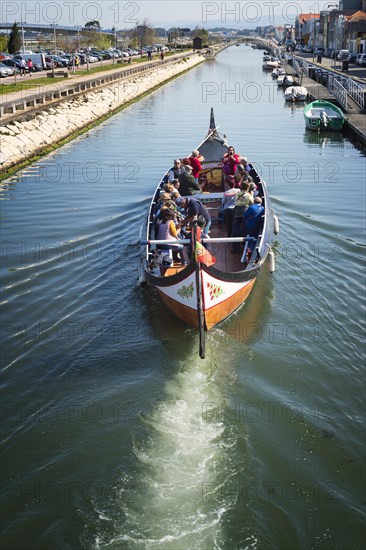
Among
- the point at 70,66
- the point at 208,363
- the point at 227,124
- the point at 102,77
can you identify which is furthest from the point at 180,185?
the point at 70,66

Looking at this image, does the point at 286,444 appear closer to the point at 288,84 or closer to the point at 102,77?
the point at 102,77

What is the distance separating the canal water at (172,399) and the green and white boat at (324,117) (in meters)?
19.9

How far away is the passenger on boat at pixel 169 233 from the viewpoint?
15656mm

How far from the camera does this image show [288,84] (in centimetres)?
7162

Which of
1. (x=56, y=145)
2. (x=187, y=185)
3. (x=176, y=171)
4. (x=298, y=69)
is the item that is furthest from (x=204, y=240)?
(x=298, y=69)

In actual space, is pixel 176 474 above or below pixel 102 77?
below

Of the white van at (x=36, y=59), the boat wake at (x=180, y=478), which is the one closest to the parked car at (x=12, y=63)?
the white van at (x=36, y=59)

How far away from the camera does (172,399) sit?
38.8ft

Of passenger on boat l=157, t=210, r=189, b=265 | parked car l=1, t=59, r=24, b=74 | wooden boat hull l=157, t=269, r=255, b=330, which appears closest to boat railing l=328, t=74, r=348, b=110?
parked car l=1, t=59, r=24, b=74

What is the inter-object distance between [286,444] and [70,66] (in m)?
74.1

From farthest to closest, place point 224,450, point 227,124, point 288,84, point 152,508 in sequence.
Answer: point 288,84
point 227,124
point 224,450
point 152,508

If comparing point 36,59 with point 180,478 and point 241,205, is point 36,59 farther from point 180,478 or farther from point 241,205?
point 180,478

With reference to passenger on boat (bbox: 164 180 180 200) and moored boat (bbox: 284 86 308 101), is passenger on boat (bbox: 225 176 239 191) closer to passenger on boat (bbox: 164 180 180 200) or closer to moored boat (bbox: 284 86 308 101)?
passenger on boat (bbox: 164 180 180 200)

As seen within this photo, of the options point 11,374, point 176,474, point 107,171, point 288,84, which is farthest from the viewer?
point 288,84
